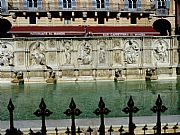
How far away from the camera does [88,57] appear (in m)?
21.5

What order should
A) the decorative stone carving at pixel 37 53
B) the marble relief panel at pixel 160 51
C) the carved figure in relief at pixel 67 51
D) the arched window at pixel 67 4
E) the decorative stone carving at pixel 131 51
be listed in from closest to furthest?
the decorative stone carving at pixel 37 53 → the carved figure in relief at pixel 67 51 → the decorative stone carving at pixel 131 51 → the marble relief panel at pixel 160 51 → the arched window at pixel 67 4

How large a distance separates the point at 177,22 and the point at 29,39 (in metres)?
24.8

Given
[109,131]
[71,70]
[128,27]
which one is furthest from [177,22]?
[109,131]

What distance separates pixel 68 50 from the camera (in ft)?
70.0

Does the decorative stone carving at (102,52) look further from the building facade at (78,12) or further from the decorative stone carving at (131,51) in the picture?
the building facade at (78,12)

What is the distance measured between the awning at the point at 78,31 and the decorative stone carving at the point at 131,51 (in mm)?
12353

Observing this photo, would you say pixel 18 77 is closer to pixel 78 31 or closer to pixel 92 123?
pixel 92 123

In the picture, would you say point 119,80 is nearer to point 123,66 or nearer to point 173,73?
point 123,66

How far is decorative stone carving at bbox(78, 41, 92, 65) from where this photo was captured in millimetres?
21391

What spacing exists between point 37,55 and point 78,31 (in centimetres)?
1520

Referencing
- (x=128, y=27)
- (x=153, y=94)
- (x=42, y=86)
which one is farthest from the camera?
(x=128, y=27)

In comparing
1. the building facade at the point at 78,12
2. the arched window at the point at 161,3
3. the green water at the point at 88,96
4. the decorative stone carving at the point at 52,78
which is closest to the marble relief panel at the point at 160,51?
the green water at the point at 88,96

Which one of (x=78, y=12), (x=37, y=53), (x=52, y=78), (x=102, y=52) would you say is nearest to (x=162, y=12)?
(x=78, y=12)

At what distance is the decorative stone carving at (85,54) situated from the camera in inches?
842
